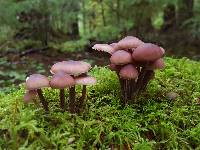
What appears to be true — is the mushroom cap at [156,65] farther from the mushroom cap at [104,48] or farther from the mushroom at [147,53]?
the mushroom cap at [104,48]

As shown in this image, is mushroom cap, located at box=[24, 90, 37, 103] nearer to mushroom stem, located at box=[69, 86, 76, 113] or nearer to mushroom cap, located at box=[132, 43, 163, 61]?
mushroom stem, located at box=[69, 86, 76, 113]

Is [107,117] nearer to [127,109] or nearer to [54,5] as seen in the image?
[127,109]

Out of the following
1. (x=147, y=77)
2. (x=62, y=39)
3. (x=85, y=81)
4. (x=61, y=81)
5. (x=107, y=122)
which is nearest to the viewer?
(x=61, y=81)

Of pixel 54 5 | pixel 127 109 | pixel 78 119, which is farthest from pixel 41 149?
pixel 54 5

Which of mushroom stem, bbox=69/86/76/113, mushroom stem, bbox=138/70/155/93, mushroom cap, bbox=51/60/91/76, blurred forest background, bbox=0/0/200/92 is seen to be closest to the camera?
mushroom cap, bbox=51/60/91/76

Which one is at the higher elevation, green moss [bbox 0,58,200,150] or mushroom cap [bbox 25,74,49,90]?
mushroom cap [bbox 25,74,49,90]

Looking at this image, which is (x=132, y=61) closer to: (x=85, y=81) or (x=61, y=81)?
(x=85, y=81)

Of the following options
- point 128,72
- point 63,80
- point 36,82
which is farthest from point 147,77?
point 36,82

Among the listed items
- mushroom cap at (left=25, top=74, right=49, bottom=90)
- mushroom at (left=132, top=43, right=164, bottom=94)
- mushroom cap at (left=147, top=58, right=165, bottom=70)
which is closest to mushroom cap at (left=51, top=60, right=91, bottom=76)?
mushroom cap at (left=25, top=74, right=49, bottom=90)

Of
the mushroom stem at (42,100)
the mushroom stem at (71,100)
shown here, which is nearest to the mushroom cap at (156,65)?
the mushroom stem at (71,100)
